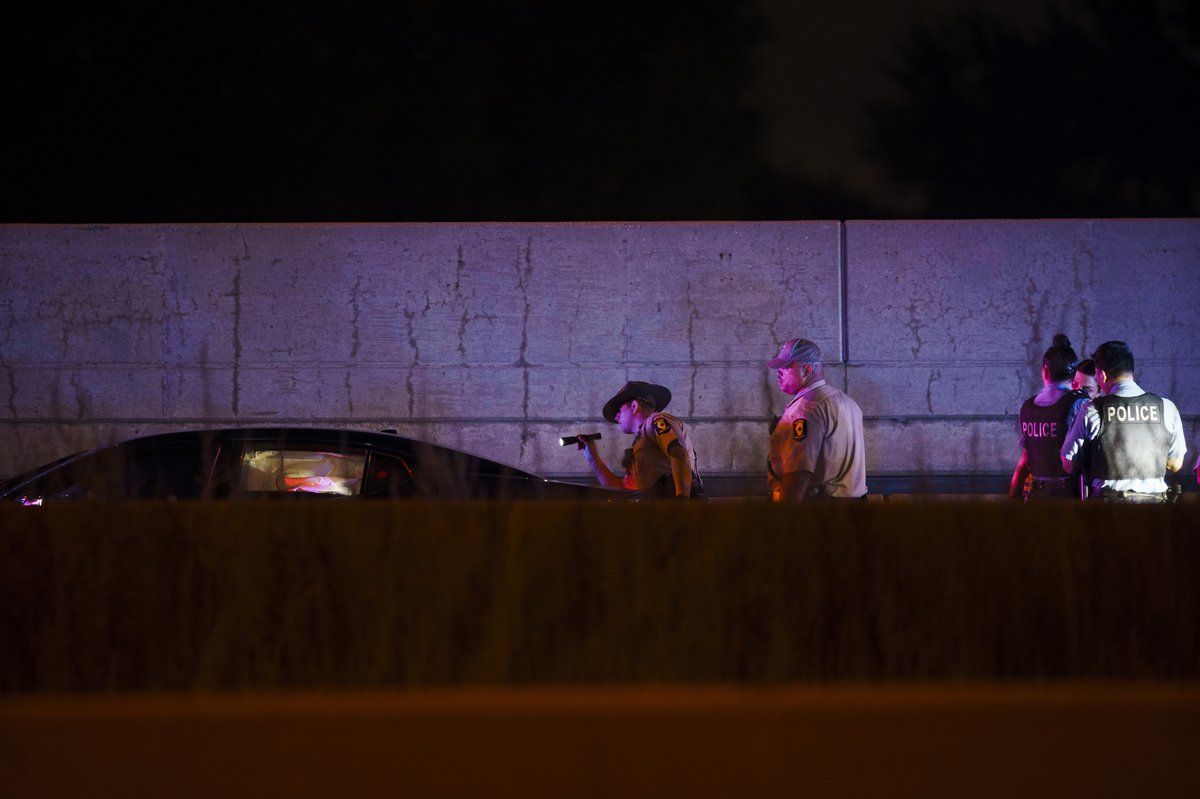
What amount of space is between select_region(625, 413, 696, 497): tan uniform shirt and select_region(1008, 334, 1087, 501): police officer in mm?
1846

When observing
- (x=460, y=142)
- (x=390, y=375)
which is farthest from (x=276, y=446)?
(x=460, y=142)

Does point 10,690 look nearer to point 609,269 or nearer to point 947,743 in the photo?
point 947,743

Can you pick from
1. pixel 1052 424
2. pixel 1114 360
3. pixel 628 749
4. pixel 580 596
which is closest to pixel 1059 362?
pixel 1052 424

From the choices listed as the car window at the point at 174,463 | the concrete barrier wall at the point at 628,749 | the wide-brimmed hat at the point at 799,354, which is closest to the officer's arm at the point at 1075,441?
the wide-brimmed hat at the point at 799,354

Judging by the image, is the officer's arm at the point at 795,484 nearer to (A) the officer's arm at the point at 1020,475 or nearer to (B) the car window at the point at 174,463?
(A) the officer's arm at the point at 1020,475

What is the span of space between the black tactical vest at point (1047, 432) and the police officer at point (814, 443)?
4.73ft

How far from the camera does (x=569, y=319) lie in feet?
47.0

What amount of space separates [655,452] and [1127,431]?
2.43 meters

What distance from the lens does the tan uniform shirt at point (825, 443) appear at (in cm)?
644

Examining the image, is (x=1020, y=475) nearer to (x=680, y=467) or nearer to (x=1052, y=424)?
(x=1052, y=424)

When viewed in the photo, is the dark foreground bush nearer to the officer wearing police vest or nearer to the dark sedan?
the dark sedan

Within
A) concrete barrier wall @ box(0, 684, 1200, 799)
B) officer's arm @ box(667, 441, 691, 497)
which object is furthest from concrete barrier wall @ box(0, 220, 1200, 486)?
concrete barrier wall @ box(0, 684, 1200, 799)

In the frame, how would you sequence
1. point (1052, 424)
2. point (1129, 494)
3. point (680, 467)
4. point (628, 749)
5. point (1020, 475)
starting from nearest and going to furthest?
point (628, 749), point (1129, 494), point (680, 467), point (1052, 424), point (1020, 475)

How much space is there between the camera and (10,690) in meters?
3.67
